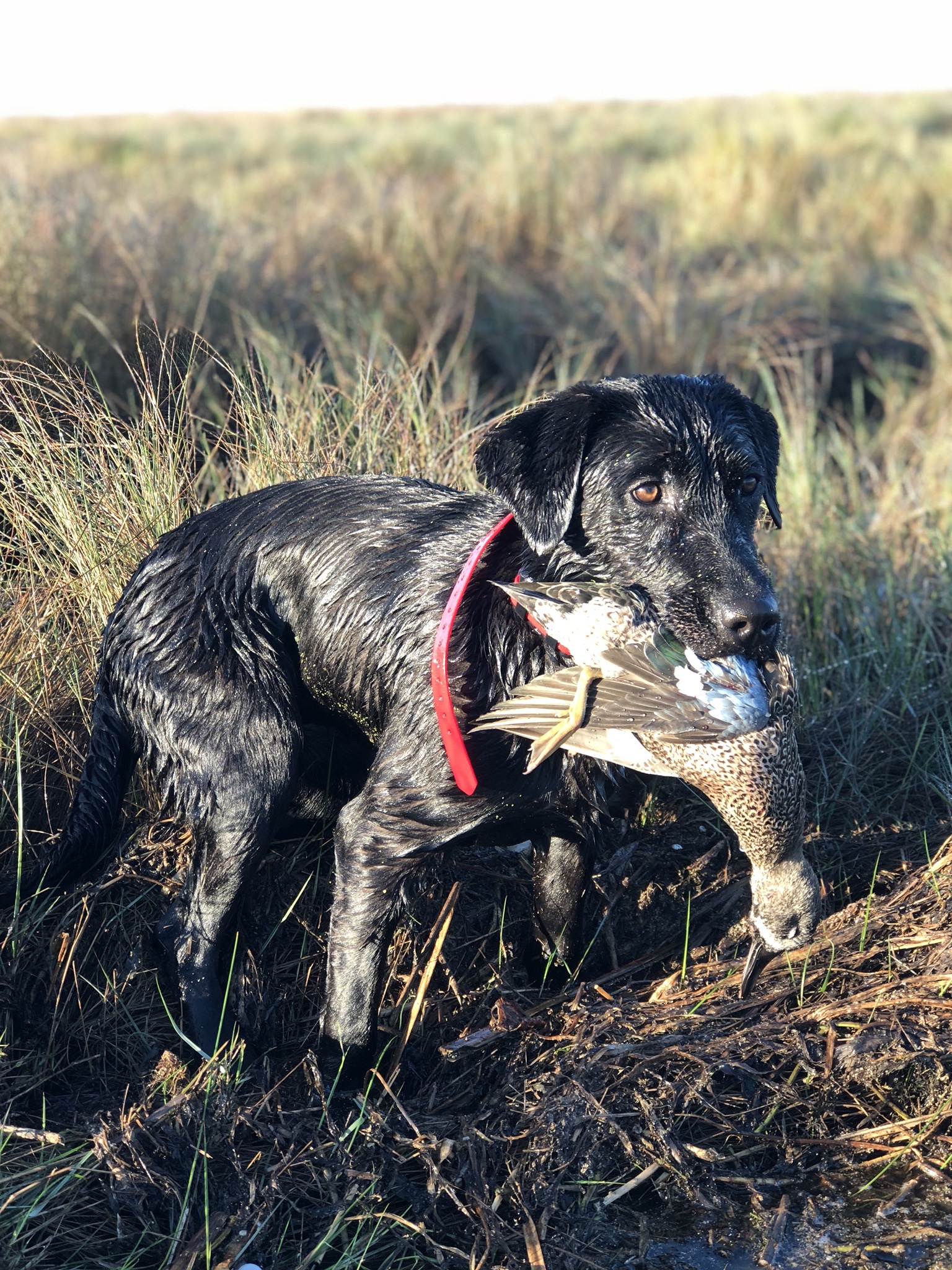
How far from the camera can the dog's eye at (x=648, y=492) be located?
8.81ft

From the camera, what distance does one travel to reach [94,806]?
124 inches

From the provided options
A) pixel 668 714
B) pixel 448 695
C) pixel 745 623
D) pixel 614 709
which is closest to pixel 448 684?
pixel 448 695

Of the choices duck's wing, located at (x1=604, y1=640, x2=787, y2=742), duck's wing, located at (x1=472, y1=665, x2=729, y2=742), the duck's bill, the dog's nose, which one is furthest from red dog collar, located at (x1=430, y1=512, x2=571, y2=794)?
the duck's bill

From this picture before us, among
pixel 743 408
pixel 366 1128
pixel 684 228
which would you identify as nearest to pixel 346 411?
pixel 743 408

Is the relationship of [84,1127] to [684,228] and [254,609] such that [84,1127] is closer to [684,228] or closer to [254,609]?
[254,609]

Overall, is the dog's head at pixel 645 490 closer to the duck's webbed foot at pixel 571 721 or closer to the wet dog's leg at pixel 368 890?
the duck's webbed foot at pixel 571 721

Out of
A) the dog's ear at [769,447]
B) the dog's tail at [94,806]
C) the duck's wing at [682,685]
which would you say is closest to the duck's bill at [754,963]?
the duck's wing at [682,685]

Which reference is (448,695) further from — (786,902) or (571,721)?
(786,902)

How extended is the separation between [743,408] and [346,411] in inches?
75.8

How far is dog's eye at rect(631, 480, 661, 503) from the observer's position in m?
2.69

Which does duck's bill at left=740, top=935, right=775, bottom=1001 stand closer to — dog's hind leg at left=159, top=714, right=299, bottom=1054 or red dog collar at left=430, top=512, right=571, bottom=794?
red dog collar at left=430, top=512, right=571, bottom=794

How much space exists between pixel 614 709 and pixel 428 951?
1.10 m

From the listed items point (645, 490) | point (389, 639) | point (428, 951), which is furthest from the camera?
point (428, 951)

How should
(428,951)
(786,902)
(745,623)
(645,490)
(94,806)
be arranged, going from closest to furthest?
(745,623)
(645,490)
(786,902)
(94,806)
(428,951)
